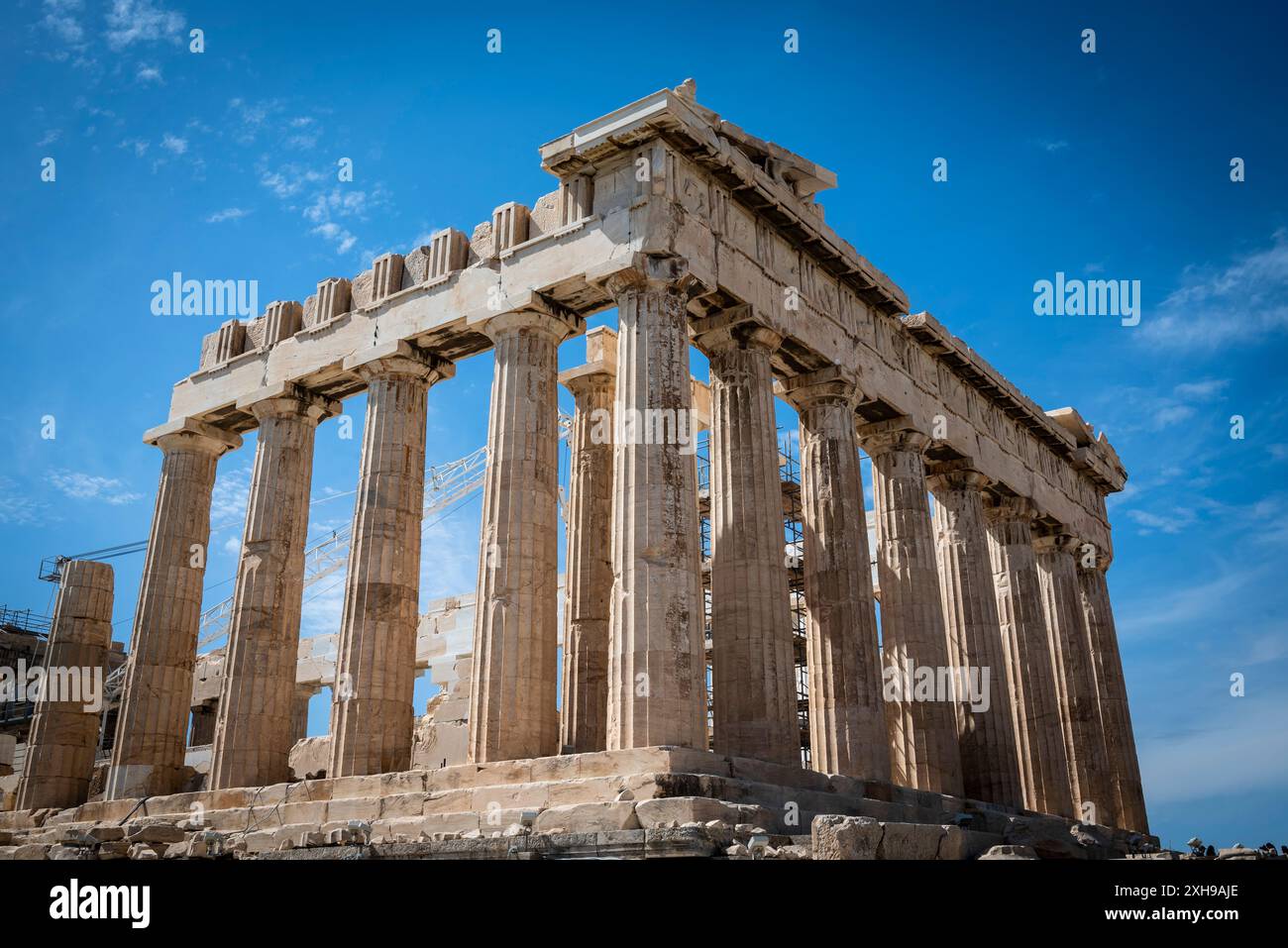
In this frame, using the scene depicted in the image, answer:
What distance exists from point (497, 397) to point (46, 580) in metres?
39.6

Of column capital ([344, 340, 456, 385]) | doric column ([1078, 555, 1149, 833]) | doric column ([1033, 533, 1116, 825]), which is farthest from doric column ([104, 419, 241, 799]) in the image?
doric column ([1078, 555, 1149, 833])

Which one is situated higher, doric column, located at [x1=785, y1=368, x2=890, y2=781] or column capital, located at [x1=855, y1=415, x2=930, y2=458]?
column capital, located at [x1=855, y1=415, x2=930, y2=458]

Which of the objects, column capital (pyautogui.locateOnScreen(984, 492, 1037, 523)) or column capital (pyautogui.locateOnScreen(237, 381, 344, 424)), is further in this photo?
column capital (pyautogui.locateOnScreen(984, 492, 1037, 523))

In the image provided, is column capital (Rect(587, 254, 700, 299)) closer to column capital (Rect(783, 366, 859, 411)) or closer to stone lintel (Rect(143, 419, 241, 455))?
column capital (Rect(783, 366, 859, 411))

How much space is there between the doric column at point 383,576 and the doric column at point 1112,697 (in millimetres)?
23448

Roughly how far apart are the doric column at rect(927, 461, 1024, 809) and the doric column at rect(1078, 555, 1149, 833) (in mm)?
6259

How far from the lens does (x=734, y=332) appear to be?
24766mm

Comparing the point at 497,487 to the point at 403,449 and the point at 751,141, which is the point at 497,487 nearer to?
the point at 403,449

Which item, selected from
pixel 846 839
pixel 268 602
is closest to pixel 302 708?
pixel 268 602

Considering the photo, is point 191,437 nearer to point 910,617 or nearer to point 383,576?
point 383,576

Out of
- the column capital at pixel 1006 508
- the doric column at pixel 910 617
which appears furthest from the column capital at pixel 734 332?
the column capital at pixel 1006 508

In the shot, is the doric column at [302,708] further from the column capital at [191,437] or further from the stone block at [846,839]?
the stone block at [846,839]

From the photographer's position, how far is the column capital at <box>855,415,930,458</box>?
29703mm

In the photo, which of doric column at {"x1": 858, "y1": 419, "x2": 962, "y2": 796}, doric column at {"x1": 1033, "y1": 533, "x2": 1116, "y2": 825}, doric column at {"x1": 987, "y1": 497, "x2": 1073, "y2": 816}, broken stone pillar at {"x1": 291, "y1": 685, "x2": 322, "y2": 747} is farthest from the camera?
broken stone pillar at {"x1": 291, "y1": 685, "x2": 322, "y2": 747}
